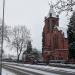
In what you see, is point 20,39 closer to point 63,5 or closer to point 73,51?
point 73,51

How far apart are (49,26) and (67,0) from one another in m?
110

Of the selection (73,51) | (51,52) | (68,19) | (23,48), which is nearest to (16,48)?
(23,48)

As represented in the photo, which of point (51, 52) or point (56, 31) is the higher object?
point (56, 31)

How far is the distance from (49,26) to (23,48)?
55.4ft

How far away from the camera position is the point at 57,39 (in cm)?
11888

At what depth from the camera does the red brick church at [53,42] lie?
350 ft

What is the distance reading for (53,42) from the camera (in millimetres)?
120000

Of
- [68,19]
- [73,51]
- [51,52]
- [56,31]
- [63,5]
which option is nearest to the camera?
[63,5]

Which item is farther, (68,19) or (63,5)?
(68,19)

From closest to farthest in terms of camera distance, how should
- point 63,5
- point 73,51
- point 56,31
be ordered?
point 63,5
point 73,51
point 56,31

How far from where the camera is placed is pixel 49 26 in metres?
129

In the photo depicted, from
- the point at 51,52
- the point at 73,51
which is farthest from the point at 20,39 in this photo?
the point at 73,51

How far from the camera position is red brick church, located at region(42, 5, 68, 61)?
350ft

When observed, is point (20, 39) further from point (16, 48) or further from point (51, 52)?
point (51, 52)
